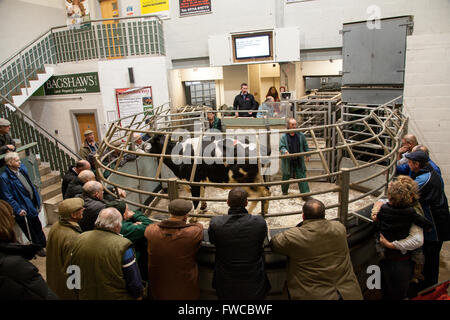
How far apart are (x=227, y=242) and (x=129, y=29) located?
8861 millimetres

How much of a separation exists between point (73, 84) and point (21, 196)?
6.52 m

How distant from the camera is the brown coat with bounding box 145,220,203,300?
300 cm

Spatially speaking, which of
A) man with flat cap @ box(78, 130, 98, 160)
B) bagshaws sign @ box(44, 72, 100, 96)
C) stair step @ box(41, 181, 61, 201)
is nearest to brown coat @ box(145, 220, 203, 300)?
man with flat cap @ box(78, 130, 98, 160)

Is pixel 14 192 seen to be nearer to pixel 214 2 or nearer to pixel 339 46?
pixel 214 2

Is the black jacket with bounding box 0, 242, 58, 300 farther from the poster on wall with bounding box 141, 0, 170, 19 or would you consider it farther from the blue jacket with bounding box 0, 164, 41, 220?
the poster on wall with bounding box 141, 0, 170, 19

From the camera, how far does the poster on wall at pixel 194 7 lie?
1009cm

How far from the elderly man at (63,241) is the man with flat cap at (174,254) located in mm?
707

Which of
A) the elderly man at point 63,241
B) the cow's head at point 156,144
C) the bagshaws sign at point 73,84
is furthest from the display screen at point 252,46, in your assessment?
the elderly man at point 63,241

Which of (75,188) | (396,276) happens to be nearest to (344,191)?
(396,276)

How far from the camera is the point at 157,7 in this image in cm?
1051

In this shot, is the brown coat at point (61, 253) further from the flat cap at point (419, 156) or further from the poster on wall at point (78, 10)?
the poster on wall at point (78, 10)

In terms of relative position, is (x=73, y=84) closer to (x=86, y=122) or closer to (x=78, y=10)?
(x=86, y=122)

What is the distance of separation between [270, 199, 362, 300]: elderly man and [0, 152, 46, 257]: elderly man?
387 centimetres

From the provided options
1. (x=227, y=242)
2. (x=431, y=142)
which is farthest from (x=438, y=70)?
(x=227, y=242)
